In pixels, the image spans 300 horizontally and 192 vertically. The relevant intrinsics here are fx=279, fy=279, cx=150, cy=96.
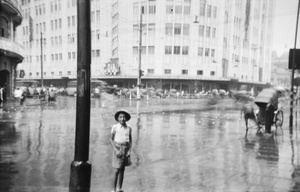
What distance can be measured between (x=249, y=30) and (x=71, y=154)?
59662 millimetres

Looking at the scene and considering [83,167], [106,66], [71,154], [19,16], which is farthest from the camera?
[106,66]

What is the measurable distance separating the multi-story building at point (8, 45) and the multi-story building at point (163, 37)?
22.3 meters

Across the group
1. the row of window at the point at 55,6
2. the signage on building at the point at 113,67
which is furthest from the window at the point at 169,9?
the row of window at the point at 55,6

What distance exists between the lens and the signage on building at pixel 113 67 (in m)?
52.0

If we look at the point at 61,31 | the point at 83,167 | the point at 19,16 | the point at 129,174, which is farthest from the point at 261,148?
the point at 61,31

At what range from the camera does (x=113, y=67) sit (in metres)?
52.5

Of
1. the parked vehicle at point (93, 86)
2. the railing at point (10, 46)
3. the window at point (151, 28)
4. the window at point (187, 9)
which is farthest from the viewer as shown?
the window at point (151, 28)

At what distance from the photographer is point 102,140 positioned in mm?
9516

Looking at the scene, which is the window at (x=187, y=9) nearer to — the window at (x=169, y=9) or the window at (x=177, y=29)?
the window at (x=169, y=9)

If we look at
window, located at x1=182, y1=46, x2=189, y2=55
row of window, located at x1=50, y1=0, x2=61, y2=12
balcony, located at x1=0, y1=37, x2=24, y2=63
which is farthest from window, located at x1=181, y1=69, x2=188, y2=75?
balcony, located at x1=0, y1=37, x2=24, y2=63

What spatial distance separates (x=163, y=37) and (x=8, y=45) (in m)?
28.7

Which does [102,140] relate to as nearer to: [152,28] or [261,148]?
[261,148]

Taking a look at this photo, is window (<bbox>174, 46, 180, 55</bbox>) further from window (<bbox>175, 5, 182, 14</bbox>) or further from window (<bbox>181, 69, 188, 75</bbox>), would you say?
window (<bbox>175, 5, 182, 14</bbox>)

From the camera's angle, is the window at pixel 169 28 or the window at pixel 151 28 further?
the window at pixel 151 28
